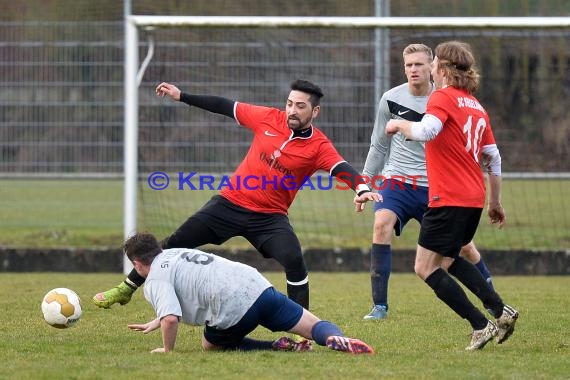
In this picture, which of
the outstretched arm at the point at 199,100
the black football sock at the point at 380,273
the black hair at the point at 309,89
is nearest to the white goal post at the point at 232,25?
the black football sock at the point at 380,273

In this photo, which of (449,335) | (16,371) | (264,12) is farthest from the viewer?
(264,12)

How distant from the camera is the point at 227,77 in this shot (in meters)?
14.0

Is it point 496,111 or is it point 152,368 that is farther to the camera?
point 496,111

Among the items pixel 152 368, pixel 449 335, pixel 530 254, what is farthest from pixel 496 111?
pixel 152 368

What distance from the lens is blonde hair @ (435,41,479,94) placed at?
22.9ft

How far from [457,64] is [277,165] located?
1592 mm

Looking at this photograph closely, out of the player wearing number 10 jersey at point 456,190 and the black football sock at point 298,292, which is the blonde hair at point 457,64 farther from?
the black football sock at point 298,292

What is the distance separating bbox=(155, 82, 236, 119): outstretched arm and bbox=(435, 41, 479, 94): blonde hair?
183cm

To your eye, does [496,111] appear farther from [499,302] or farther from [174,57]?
[499,302]

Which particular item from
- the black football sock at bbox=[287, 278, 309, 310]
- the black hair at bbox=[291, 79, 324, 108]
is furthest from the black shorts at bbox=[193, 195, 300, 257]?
the black hair at bbox=[291, 79, 324, 108]

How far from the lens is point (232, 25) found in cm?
1218

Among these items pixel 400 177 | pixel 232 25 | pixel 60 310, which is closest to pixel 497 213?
pixel 400 177

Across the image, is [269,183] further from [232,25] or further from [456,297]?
[232,25]

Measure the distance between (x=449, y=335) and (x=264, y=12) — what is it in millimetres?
7797
